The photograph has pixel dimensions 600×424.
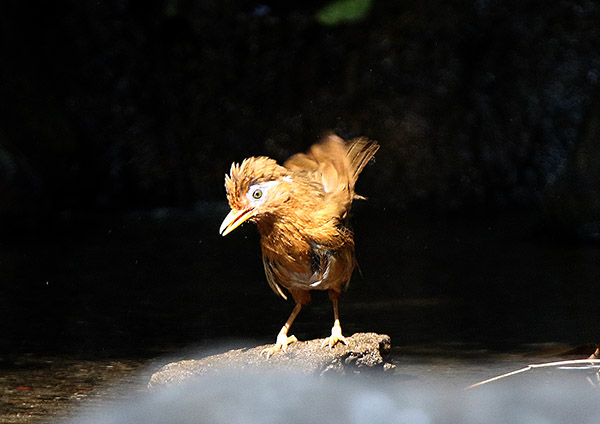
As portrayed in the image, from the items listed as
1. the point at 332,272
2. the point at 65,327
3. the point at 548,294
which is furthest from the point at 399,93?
the point at 332,272

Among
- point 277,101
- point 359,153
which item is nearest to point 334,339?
point 359,153

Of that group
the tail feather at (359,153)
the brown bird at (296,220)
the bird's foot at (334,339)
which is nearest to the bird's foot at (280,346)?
the brown bird at (296,220)

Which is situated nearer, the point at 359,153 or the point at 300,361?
the point at 300,361

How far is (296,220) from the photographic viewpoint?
418 centimetres

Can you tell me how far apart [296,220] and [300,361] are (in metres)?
0.63

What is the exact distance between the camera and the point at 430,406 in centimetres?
398

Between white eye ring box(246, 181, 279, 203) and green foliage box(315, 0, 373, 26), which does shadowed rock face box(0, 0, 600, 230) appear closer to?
green foliage box(315, 0, 373, 26)

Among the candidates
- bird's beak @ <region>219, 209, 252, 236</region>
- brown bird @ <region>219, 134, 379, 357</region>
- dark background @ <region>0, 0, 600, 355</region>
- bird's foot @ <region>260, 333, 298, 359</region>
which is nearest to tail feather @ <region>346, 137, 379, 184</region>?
brown bird @ <region>219, 134, 379, 357</region>

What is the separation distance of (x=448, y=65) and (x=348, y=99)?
5.22 ft

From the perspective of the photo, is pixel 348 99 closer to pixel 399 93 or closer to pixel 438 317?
pixel 399 93

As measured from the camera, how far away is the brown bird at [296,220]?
163 inches

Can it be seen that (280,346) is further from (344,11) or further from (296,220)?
(344,11)

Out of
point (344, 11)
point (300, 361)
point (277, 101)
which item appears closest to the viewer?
point (300, 361)

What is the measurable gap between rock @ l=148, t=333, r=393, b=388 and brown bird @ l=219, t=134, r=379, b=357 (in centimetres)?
5
